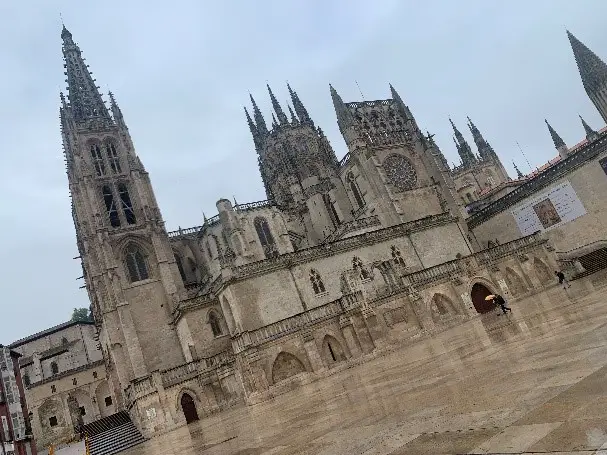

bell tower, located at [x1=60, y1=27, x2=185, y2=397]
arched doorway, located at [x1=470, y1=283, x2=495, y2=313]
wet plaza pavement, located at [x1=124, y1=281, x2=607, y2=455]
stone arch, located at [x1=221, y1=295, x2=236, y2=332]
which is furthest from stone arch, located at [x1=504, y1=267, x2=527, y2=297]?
bell tower, located at [x1=60, y1=27, x2=185, y2=397]

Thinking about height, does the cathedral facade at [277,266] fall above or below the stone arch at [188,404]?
above

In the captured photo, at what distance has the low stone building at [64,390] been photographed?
47000 mm

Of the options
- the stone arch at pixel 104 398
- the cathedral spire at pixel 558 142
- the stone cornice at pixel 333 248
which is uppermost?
the cathedral spire at pixel 558 142

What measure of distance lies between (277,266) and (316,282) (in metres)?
3.23

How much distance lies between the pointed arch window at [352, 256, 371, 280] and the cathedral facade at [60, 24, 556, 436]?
4.8 inches

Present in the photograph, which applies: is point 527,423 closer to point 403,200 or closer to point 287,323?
point 287,323

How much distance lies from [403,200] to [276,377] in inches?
1094

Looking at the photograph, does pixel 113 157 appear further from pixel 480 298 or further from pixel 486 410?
pixel 486 410

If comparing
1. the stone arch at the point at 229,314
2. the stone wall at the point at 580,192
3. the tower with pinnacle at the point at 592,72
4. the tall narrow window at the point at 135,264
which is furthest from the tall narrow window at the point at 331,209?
the tower with pinnacle at the point at 592,72

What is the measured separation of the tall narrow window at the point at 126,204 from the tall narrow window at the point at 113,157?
186 cm

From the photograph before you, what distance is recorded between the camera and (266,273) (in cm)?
2955

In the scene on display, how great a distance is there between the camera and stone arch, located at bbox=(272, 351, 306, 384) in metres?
23.2

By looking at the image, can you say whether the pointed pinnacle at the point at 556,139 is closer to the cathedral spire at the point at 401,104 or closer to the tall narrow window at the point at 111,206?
the cathedral spire at the point at 401,104

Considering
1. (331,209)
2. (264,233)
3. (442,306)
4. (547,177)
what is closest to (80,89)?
(264,233)
